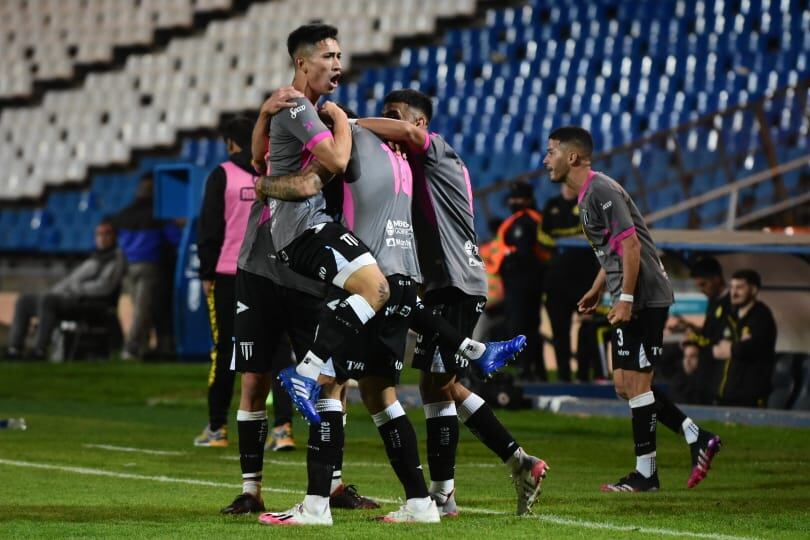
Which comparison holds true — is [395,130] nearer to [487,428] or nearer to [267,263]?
[267,263]

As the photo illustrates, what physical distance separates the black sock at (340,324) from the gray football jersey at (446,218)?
0.73 metres

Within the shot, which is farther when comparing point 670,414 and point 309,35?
point 670,414

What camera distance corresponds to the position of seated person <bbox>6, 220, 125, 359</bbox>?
17375 millimetres

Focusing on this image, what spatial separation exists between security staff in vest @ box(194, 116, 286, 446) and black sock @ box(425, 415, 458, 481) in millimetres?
2984

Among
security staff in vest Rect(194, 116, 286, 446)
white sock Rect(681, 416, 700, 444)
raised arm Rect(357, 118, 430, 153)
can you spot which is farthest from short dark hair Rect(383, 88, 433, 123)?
security staff in vest Rect(194, 116, 286, 446)

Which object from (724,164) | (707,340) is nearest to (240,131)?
(707,340)

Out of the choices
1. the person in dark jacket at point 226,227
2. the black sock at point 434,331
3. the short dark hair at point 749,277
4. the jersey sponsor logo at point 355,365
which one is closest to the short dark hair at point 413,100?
the black sock at point 434,331

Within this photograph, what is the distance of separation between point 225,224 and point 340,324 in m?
3.67

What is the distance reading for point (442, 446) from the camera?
6008 mm

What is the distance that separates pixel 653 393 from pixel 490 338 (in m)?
7.83

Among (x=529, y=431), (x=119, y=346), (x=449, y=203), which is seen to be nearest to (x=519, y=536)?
(x=449, y=203)

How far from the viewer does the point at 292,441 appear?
363 inches

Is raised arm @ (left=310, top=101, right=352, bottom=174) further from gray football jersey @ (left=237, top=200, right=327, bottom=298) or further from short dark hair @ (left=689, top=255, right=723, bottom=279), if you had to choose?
short dark hair @ (left=689, top=255, right=723, bottom=279)

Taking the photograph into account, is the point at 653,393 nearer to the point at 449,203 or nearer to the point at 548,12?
the point at 449,203
